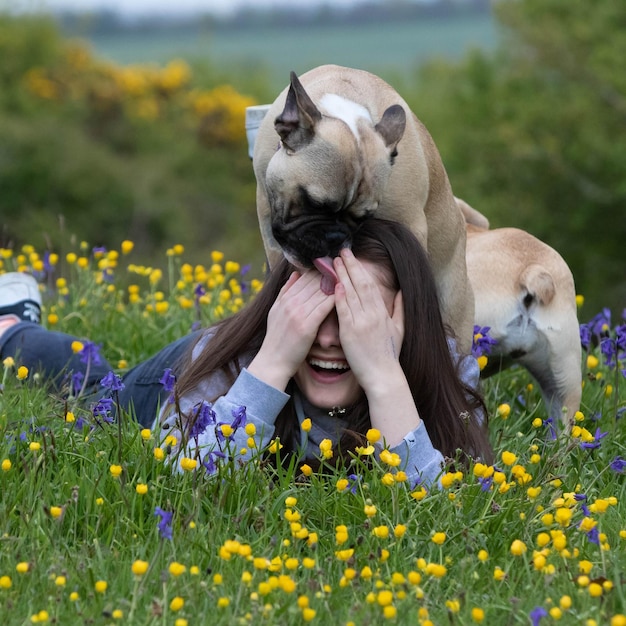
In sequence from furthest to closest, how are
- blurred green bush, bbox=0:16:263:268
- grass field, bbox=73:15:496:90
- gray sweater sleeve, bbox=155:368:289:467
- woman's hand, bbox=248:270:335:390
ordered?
grass field, bbox=73:15:496:90, blurred green bush, bbox=0:16:263:268, woman's hand, bbox=248:270:335:390, gray sweater sleeve, bbox=155:368:289:467

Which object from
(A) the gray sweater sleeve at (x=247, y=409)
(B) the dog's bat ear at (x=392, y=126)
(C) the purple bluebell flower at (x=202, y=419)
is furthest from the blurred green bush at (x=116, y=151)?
(C) the purple bluebell flower at (x=202, y=419)

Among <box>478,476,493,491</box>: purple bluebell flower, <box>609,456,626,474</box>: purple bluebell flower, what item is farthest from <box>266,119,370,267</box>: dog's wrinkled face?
<box>609,456,626,474</box>: purple bluebell flower

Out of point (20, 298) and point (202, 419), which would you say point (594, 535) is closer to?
point (202, 419)

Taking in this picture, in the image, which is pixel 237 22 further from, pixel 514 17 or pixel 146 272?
pixel 146 272

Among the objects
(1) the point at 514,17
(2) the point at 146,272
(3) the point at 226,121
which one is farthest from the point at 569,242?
(2) the point at 146,272

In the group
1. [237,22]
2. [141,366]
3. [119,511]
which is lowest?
[119,511]

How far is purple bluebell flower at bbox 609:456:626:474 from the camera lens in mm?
3984

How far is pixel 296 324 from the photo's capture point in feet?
13.0

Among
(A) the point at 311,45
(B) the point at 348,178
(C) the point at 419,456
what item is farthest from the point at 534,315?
(A) the point at 311,45

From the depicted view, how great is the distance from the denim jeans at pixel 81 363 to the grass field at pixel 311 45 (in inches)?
1019

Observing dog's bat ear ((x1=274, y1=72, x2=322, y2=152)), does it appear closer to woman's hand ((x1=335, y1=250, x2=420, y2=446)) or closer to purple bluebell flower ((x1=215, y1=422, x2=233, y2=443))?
woman's hand ((x1=335, y1=250, x2=420, y2=446))

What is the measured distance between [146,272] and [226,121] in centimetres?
1936

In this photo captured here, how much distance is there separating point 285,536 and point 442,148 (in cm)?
2058

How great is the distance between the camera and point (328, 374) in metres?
4.19
